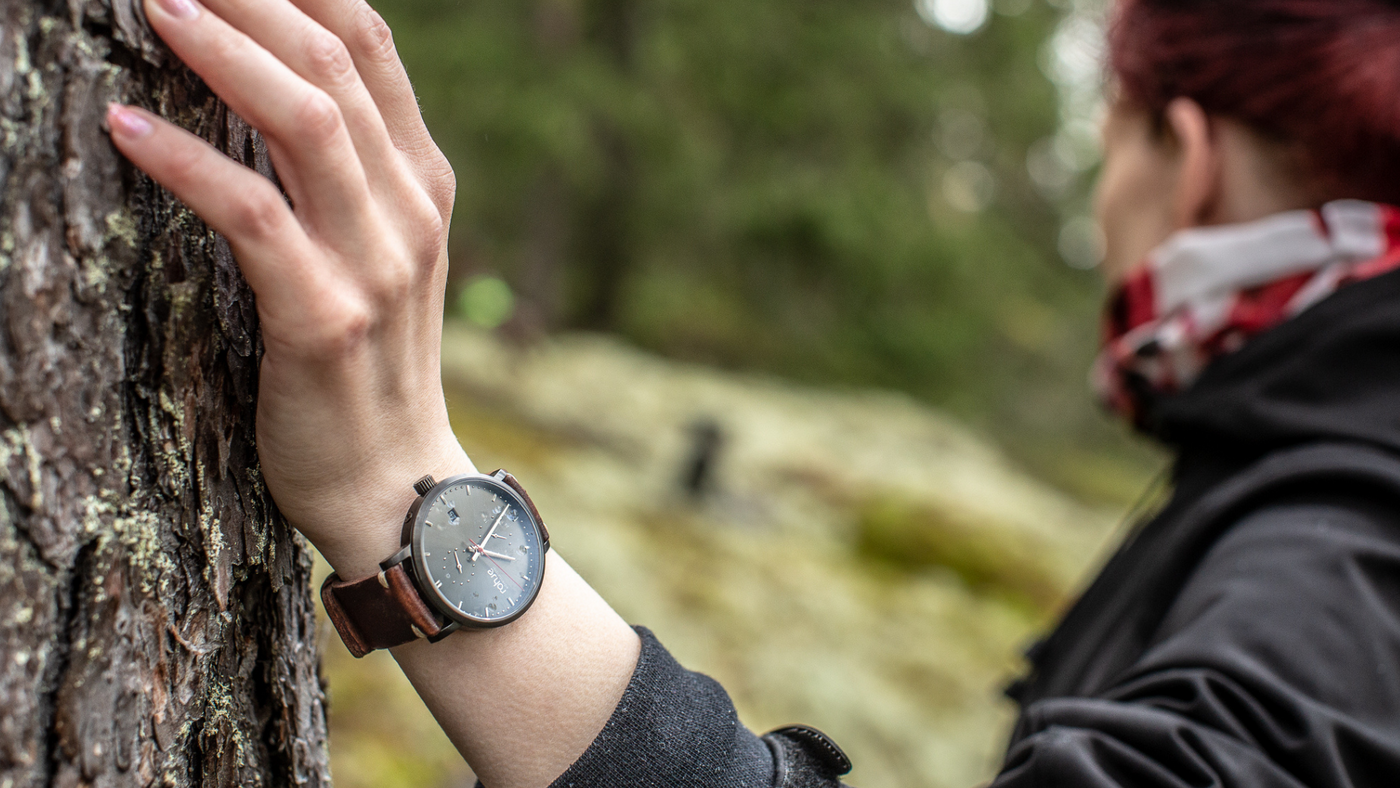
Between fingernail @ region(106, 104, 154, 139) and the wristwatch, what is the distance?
386 mm

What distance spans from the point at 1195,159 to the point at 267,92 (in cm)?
157

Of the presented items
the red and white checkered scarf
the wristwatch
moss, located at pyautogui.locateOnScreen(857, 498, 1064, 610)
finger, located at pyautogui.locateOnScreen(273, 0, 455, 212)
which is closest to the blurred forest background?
moss, located at pyautogui.locateOnScreen(857, 498, 1064, 610)

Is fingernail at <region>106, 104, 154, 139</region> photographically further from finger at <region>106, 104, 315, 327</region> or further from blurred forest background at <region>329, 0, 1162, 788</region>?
blurred forest background at <region>329, 0, 1162, 788</region>

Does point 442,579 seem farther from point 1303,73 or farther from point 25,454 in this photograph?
point 1303,73

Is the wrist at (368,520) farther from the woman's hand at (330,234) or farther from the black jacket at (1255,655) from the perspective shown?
the black jacket at (1255,655)

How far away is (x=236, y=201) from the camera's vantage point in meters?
0.72

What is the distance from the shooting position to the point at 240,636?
101 centimetres

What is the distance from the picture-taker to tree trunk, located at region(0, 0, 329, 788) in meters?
0.76

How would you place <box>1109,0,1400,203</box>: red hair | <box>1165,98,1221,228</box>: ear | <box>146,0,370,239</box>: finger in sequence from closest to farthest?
<box>146,0,370,239</box>: finger, <box>1109,0,1400,203</box>: red hair, <box>1165,98,1221,228</box>: ear

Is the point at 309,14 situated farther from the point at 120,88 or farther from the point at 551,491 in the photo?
the point at 551,491

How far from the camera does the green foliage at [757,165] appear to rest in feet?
26.8

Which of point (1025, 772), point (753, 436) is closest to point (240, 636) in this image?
point (1025, 772)

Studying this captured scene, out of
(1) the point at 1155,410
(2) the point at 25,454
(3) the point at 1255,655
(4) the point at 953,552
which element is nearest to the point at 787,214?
(4) the point at 953,552

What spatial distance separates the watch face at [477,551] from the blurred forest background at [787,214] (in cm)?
456
